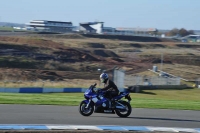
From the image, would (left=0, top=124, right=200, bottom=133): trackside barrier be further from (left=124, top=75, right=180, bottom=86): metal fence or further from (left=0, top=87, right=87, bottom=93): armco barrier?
(left=124, top=75, right=180, bottom=86): metal fence

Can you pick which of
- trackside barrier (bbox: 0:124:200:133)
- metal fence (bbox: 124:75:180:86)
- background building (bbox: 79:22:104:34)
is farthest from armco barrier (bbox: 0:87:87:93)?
background building (bbox: 79:22:104:34)

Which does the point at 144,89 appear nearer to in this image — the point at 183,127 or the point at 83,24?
the point at 183,127

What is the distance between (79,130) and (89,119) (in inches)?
99.1

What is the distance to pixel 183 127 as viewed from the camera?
15141 mm

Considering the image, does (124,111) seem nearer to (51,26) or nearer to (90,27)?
(51,26)

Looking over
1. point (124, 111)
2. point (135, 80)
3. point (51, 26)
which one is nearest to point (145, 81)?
point (135, 80)

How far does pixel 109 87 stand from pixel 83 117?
52.6 inches

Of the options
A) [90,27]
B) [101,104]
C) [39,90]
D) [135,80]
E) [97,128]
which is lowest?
[135,80]

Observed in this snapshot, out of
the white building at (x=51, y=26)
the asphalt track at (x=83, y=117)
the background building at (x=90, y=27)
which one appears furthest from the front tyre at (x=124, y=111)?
the background building at (x=90, y=27)

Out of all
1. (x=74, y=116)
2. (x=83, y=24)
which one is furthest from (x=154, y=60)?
(x=83, y=24)

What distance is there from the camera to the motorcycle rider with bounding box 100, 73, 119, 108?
651 inches

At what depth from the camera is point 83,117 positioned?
16203 mm

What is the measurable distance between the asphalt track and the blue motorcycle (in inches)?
8.3

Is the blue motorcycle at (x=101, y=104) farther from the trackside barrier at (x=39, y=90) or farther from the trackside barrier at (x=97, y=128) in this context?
the trackside barrier at (x=39, y=90)
